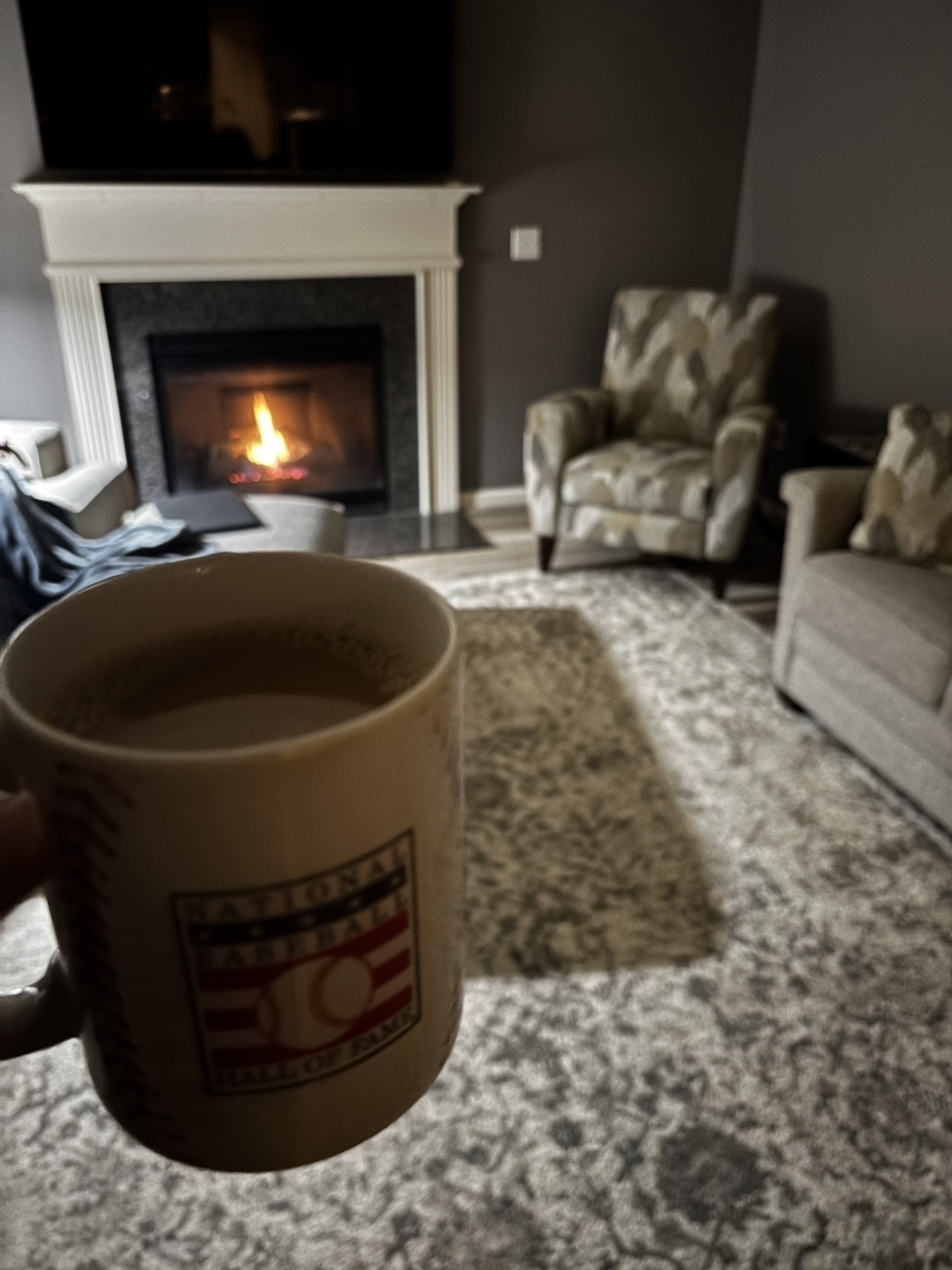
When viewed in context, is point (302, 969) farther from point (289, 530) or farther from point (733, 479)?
point (733, 479)

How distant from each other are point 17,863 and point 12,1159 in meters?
1.43

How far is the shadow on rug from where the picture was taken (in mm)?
1707

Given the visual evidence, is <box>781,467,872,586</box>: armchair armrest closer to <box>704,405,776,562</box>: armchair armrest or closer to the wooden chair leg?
the wooden chair leg

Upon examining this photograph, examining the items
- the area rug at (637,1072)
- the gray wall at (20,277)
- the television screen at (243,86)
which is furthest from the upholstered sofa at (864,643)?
the gray wall at (20,277)

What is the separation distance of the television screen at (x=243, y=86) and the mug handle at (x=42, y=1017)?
11.5ft

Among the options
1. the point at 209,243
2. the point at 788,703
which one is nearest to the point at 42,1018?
the point at 788,703

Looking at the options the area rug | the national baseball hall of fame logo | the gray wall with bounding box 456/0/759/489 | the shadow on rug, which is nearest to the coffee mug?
the national baseball hall of fame logo

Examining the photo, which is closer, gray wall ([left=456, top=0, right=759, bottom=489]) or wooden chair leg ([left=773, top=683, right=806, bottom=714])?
wooden chair leg ([left=773, top=683, right=806, bottom=714])

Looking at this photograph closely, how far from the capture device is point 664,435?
3547 mm

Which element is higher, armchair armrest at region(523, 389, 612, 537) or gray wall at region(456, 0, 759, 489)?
gray wall at region(456, 0, 759, 489)

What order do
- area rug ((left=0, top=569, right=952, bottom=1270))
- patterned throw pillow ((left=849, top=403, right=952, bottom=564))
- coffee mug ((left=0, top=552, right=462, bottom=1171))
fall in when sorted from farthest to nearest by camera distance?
1. patterned throw pillow ((left=849, top=403, right=952, bottom=564))
2. area rug ((left=0, top=569, right=952, bottom=1270))
3. coffee mug ((left=0, top=552, right=462, bottom=1171))

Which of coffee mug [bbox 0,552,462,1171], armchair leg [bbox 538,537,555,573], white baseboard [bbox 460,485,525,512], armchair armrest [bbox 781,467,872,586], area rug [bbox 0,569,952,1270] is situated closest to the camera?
Answer: coffee mug [bbox 0,552,462,1171]

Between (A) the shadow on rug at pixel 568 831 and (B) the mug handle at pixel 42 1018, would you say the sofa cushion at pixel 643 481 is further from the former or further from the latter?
(B) the mug handle at pixel 42 1018

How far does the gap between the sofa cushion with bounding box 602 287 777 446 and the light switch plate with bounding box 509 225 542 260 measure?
16.4 inches
